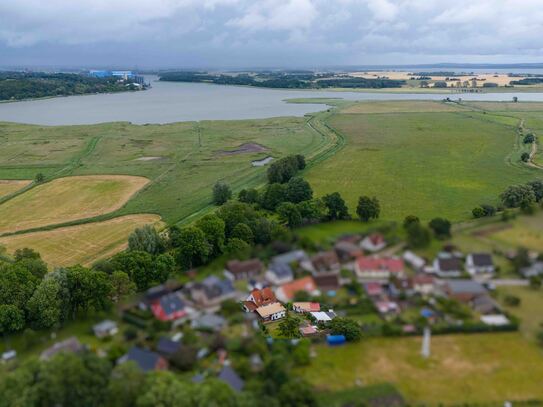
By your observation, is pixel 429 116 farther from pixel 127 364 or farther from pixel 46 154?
pixel 127 364

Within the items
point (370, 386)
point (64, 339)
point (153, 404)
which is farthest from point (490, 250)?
point (64, 339)

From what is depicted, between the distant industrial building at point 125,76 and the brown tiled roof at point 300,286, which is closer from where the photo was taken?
the brown tiled roof at point 300,286

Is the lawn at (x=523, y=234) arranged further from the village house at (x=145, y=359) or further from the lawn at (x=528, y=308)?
the village house at (x=145, y=359)

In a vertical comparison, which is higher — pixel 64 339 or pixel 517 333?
pixel 517 333

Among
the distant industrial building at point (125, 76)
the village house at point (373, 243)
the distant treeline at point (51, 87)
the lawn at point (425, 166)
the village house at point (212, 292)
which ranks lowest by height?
the lawn at point (425, 166)

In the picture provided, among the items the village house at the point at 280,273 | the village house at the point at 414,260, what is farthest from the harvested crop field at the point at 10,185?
the village house at the point at 414,260

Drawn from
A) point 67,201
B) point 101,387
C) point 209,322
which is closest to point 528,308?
point 209,322
